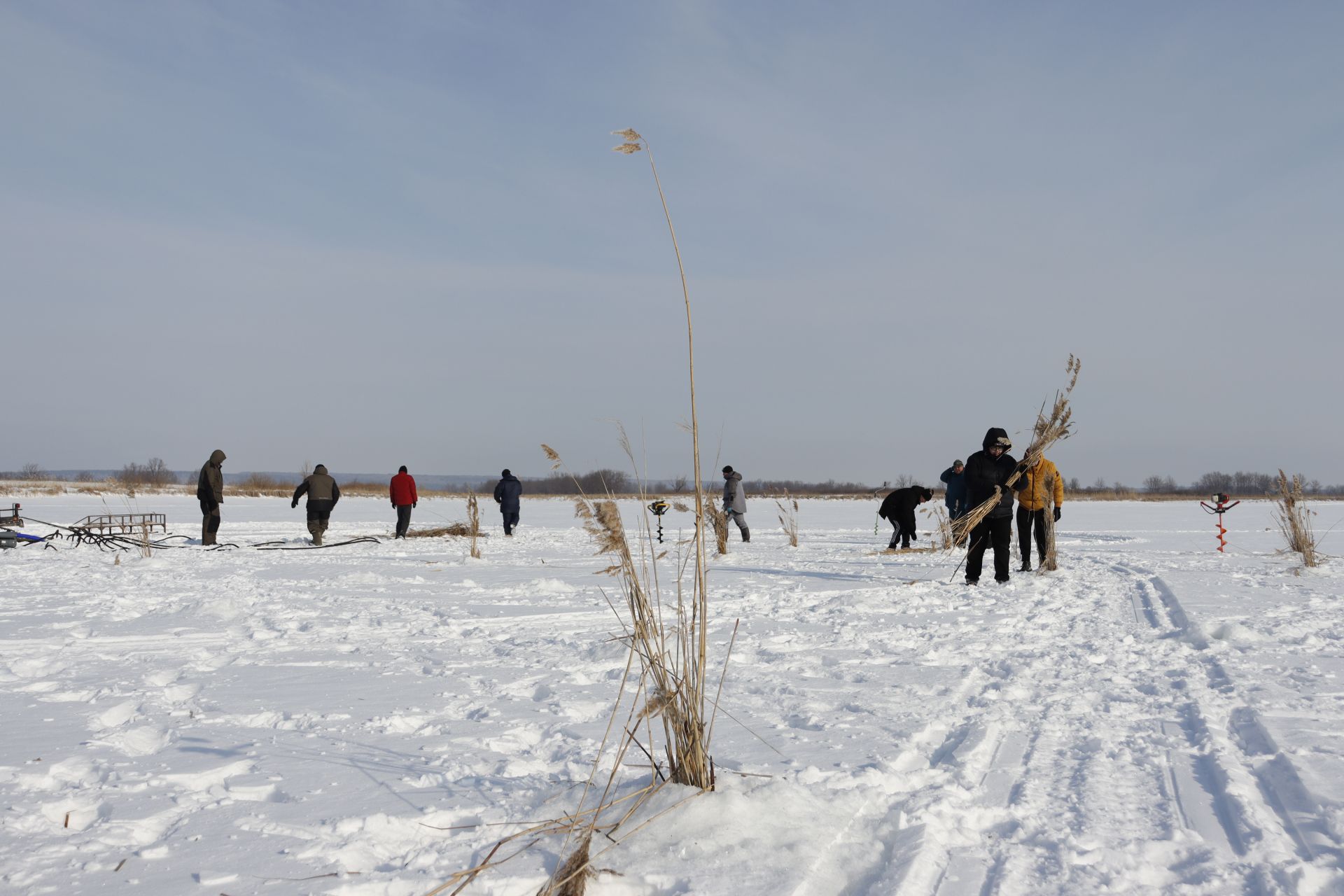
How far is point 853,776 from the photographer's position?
9.41ft

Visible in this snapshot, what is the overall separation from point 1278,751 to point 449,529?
49.4 ft

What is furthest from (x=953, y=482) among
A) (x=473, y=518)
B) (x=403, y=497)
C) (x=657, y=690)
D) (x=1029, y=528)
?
(x=657, y=690)

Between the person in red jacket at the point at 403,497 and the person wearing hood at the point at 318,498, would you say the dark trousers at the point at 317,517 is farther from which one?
the person in red jacket at the point at 403,497

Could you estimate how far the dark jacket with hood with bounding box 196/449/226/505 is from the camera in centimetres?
1342

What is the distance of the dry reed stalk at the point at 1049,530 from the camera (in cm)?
954

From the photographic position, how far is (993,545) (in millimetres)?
8891

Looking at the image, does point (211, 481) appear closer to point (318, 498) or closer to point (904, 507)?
point (318, 498)

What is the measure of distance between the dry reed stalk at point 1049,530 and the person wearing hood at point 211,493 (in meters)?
11.7

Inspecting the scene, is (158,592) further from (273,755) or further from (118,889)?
(118,889)

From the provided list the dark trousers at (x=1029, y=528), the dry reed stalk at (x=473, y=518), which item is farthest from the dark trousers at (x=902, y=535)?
the dry reed stalk at (x=473, y=518)

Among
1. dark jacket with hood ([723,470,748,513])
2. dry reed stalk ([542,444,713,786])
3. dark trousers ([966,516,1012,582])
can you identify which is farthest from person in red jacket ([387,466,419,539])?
dry reed stalk ([542,444,713,786])

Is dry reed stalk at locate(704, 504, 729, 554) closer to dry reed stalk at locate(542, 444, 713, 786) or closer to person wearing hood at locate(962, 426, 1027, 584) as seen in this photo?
person wearing hood at locate(962, 426, 1027, 584)

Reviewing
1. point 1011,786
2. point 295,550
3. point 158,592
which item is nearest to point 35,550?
point 295,550

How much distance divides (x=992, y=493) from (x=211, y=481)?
448 inches
